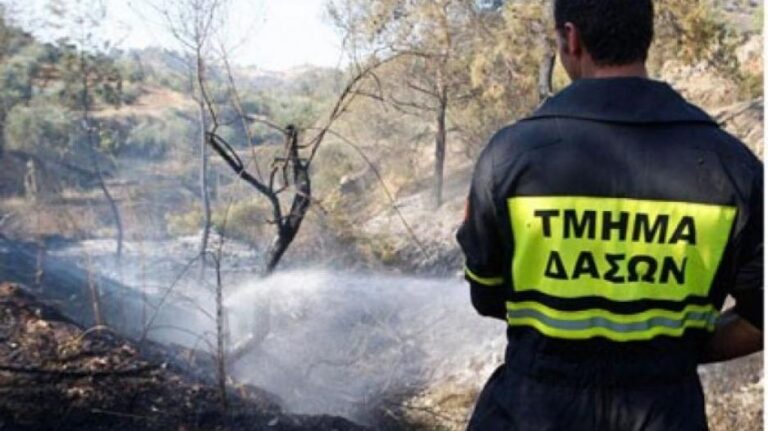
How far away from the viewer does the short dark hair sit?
5.07 ft

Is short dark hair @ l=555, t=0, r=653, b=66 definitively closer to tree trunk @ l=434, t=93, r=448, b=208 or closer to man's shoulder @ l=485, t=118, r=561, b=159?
man's shoulder @ l=485, t=118, r=561, b=159

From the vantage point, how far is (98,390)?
4633mm

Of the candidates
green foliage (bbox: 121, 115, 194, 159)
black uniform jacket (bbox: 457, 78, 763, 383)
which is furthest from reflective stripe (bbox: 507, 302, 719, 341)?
green foliage (bbox: 121, 115, 194, 159)

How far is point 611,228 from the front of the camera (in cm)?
156

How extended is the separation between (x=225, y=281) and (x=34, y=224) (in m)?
5.93

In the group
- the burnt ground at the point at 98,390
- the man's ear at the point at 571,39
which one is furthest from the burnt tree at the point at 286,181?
the man's ear at the point at 571,39

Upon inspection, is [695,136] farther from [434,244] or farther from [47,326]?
[434,244]

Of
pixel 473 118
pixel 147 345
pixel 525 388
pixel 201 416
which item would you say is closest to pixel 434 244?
pixel 473 118

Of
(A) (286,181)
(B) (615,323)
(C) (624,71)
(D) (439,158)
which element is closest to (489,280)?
(B) (615,323)

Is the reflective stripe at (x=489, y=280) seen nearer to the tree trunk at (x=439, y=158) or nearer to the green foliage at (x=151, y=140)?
the tree trunk at (x=439, y=158)

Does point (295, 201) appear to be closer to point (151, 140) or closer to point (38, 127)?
point (38, 127)

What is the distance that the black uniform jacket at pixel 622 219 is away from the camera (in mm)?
1534

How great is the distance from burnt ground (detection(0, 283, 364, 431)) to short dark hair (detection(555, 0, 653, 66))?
3.63 meters

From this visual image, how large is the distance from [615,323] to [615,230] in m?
0.19
